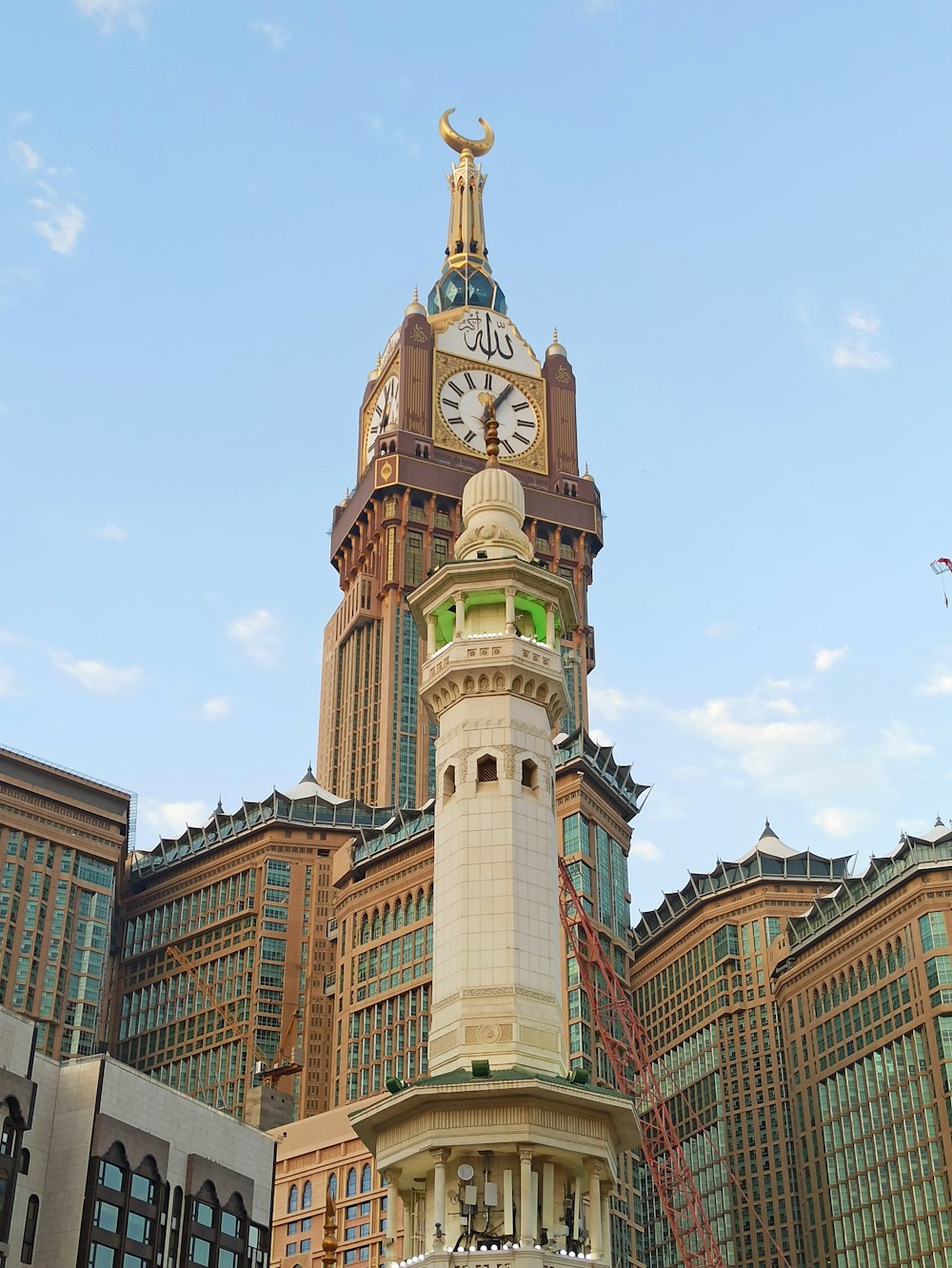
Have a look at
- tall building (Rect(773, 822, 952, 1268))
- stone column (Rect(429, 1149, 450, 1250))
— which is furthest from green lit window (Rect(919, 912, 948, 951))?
stone column (Rect(429, 1149, 450, 1250))

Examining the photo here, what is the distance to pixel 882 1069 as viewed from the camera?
7224 inches

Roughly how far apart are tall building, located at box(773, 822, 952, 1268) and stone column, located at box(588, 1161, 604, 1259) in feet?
409

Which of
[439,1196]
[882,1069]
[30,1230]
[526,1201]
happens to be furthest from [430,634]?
[882,1069]

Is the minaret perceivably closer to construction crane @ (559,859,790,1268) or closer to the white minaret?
the white minaret

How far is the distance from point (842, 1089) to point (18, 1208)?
4469 inches

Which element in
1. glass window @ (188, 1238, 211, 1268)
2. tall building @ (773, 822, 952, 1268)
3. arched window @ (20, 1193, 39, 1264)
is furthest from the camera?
tall building @ (773, 822, 952, 1268)

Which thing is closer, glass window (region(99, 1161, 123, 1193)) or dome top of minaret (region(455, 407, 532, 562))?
dome top of minaret (region(455, 407, 532, 562))

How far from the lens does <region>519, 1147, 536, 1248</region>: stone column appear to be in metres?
54.7

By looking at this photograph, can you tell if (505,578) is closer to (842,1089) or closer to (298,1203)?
(298,1203)

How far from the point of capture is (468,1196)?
56125mm

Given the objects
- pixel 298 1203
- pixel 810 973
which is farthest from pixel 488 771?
pixel 810 973

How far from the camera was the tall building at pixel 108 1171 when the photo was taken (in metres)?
98.8

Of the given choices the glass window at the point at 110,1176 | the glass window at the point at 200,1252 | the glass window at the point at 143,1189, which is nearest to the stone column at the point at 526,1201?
the glass window at the point at 110,1176

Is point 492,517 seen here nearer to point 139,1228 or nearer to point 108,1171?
point 108,1171
